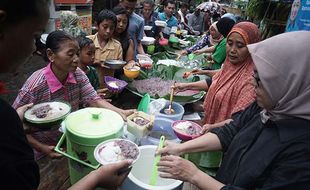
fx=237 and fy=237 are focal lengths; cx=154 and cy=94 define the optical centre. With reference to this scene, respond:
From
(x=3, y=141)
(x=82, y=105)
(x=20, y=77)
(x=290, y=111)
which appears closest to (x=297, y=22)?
(x=290, y=111)

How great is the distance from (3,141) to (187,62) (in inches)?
138

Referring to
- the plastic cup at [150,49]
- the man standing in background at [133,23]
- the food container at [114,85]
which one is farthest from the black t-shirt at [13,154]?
the plastic cup at [150,49]

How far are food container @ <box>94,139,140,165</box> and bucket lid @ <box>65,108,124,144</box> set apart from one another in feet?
0.16

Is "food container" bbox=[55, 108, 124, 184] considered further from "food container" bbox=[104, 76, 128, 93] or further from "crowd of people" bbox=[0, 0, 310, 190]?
"food container" bbox=[104, 76, 128, 93]

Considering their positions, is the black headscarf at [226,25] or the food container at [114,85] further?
the black headscarf at [226,25]

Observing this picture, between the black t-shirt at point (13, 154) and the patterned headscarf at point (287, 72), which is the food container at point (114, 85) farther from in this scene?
the black t-shirt at point (13, 154)

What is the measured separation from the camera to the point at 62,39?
1.75 m

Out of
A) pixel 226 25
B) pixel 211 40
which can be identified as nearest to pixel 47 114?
pixel 226 25

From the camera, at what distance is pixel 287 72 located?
41.6 inches

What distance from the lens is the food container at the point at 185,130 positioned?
5.38ft

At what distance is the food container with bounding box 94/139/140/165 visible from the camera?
46.6 inches

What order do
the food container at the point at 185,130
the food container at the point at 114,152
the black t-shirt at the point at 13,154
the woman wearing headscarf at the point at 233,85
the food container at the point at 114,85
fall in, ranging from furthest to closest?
the food container at the point at 114,85, the woman wearing headscarf at the point at 233,85, the food container at the point at 185,130, the food container at the point at 114,152, the black t-shirt at the point at 13,154

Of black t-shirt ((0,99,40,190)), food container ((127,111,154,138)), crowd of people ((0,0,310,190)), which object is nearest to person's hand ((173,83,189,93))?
crowd of people ((0,0,310,190))

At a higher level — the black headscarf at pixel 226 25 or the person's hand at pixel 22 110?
the black headscarf at pixel 226 25
